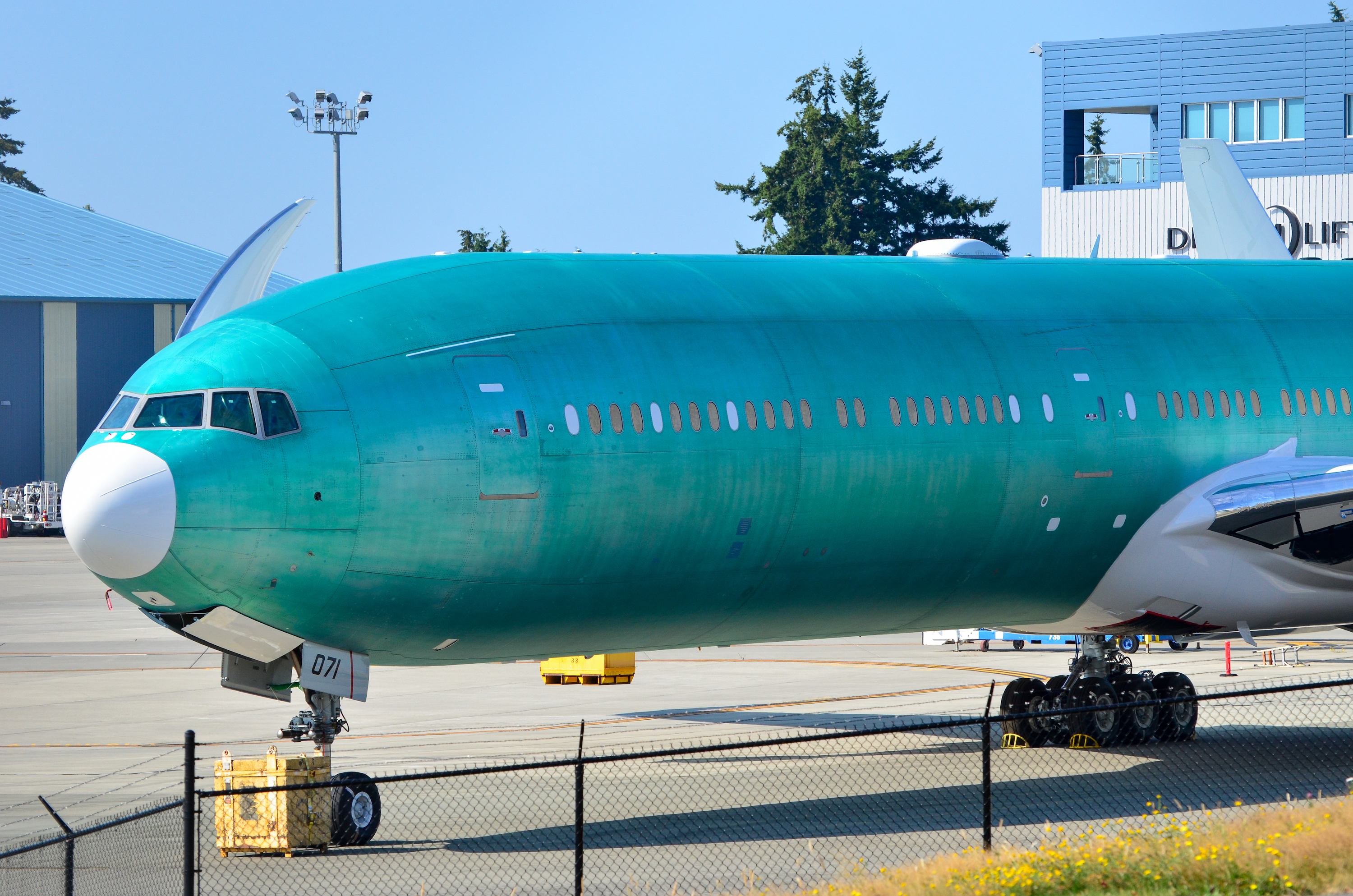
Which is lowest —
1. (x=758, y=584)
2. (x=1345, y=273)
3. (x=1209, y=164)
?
(x=758, y=584)

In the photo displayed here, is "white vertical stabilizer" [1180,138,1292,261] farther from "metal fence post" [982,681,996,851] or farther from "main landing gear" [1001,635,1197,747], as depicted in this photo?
"metal fence post" [982,681,996,851]

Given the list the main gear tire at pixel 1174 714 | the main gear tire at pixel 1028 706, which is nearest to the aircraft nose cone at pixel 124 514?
the main gear tire at pixel 1028 706

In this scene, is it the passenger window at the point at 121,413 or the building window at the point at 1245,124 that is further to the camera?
the building window at the point at 1245,124

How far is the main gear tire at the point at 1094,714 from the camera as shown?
26.4 meters

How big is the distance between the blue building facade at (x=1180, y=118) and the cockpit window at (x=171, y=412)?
52724 millimetres

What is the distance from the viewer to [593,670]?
28859 millimetres

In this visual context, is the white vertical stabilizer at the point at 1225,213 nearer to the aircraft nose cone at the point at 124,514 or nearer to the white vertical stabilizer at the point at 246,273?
the white vertical stabilizer at the point at 246,273

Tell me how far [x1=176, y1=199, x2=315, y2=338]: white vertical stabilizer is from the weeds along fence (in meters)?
6.19

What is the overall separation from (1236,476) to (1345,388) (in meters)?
2.71

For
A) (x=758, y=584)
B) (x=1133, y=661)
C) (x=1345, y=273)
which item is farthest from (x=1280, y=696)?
(x=758, y=584)

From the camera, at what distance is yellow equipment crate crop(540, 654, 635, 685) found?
28.4 meters

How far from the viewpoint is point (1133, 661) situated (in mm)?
37375

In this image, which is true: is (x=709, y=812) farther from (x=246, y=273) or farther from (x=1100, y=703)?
(x=246, y=273)

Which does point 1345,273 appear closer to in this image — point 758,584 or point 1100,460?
point 1100,460
